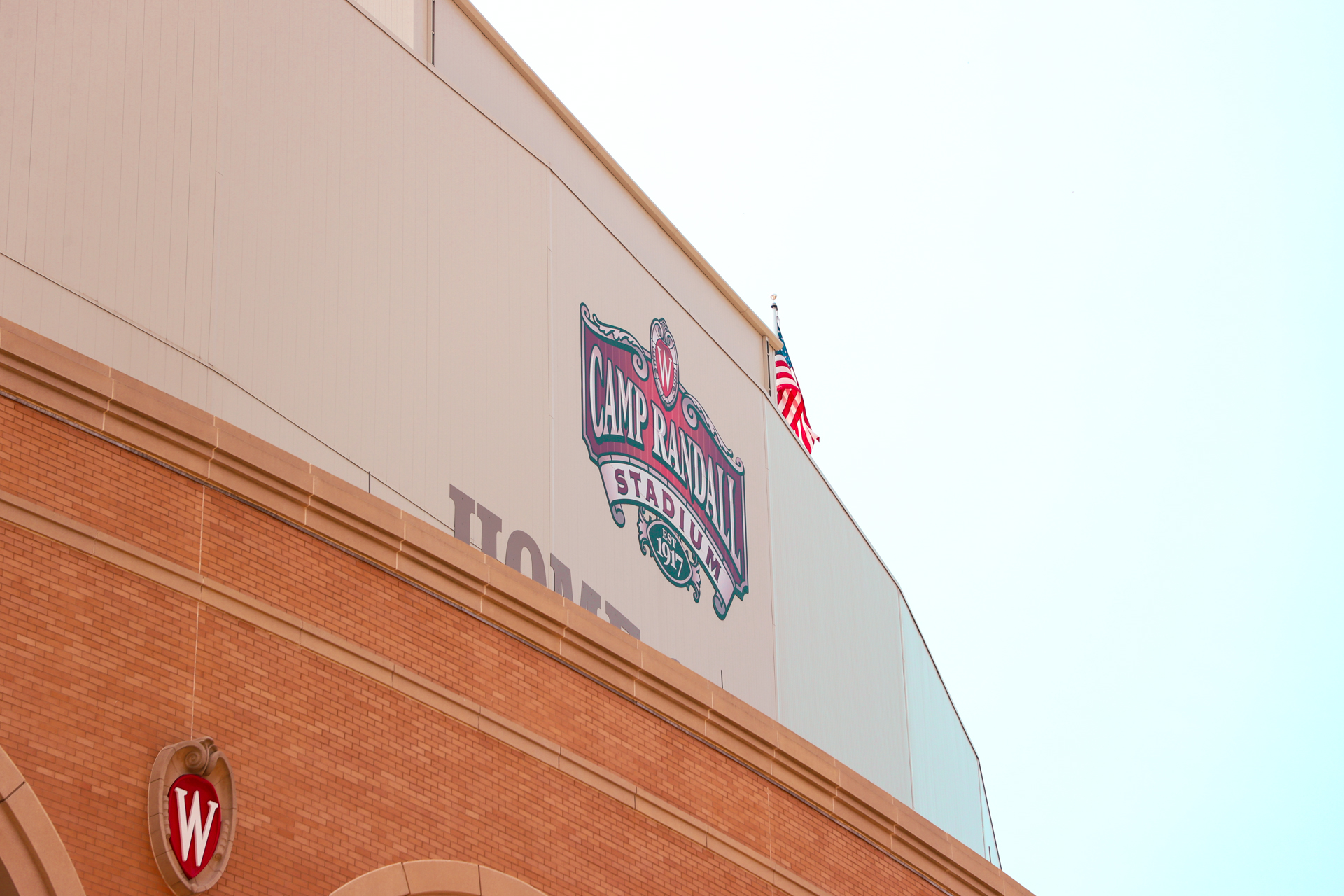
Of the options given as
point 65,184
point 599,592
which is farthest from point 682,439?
point 65,184

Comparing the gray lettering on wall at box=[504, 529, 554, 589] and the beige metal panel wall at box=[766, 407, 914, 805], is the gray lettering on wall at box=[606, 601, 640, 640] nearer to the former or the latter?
the gray lettering on wall at box=[504, 529, 554, 589]

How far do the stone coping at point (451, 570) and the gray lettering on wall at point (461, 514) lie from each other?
1.90 metres

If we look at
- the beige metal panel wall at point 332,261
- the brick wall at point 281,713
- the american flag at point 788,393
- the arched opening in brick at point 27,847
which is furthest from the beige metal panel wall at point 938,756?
the arched opening in brick at point 27,847

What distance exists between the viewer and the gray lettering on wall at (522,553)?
687 inches

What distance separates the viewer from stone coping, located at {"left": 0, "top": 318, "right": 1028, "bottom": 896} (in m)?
11.8

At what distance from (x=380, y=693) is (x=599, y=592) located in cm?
595

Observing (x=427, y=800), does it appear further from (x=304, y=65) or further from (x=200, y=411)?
(x=304, y=65)

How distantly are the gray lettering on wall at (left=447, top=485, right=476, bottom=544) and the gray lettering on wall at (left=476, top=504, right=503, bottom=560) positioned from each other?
0.56 ft

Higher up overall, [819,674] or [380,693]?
[819,674]

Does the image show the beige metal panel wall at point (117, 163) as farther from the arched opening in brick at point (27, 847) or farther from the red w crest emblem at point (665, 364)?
the red w crest emblem at point (665, 364)

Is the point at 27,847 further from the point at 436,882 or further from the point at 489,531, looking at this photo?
the point at 489,531

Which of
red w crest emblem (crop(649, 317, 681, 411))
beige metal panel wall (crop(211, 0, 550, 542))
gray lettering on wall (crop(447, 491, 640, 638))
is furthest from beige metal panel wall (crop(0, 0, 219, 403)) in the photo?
red w crest emblem (crop(649, 317, 681, 411))

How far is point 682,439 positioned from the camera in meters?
22.0

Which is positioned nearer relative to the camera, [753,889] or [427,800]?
[427,800]
